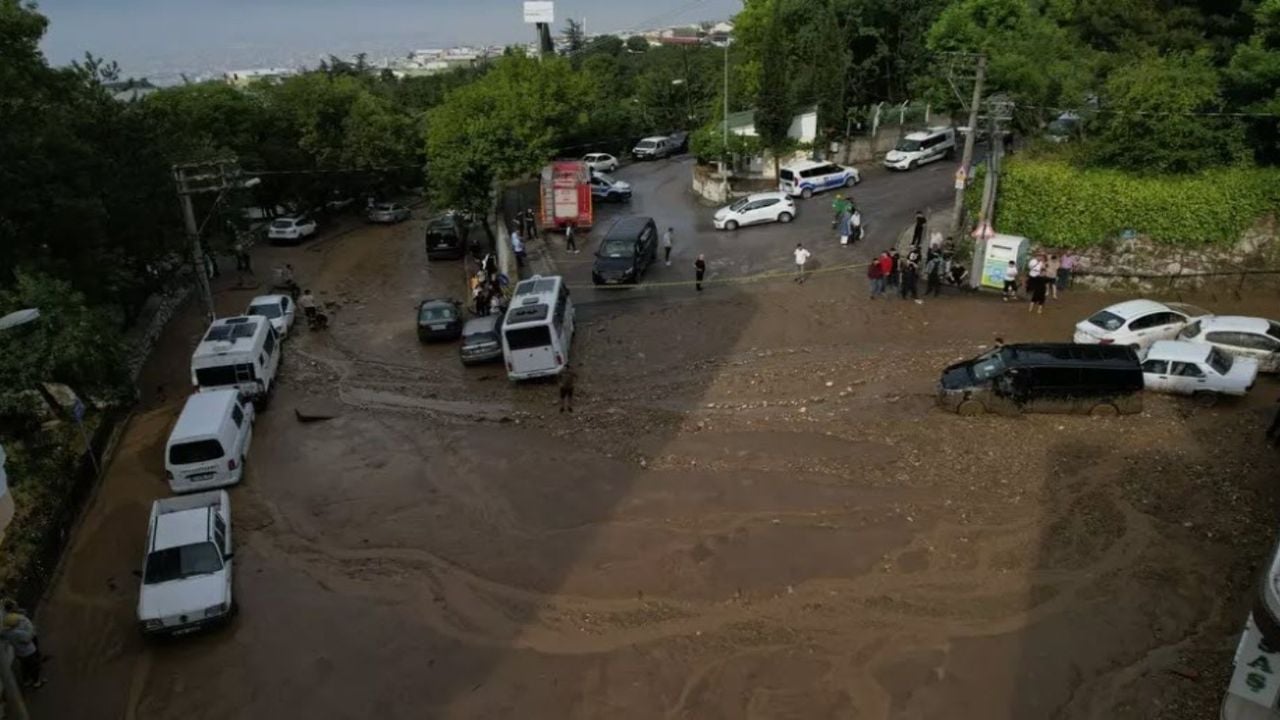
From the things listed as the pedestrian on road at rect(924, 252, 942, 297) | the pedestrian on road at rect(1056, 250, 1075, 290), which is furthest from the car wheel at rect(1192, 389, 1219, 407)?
the pedestrian on road at rect(924, 252, 942, 297)

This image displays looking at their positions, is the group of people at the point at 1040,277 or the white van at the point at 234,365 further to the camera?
the group of people at the point at 1040,277

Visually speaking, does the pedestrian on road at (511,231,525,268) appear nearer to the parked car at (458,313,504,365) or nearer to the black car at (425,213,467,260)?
the black car at (425,213,467,260)

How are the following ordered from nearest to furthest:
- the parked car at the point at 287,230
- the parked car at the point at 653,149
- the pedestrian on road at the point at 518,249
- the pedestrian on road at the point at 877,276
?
1. the pedestrian on road at the point at 877,276
2. the pedestrian on road at the point at 518,249
3. the parked car at the point at 287,230
4. the parked car at the point at 653,149

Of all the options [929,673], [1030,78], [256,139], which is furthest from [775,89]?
[929,673]

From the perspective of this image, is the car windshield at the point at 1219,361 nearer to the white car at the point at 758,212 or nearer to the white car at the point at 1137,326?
the white car at the point at 1137,326

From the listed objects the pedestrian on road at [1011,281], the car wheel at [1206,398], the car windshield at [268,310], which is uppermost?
the pedestrian on road at [1011,281]

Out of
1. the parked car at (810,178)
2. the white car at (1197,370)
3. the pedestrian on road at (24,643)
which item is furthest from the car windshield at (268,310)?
the white car at (1197,370)

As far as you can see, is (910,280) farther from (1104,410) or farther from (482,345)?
(482,345)
